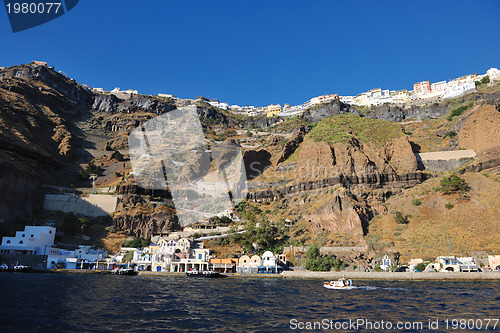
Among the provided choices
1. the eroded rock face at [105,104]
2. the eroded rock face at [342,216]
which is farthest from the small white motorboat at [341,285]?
the eroded rock face at [105,104]

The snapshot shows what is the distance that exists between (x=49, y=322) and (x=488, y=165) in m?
84.5

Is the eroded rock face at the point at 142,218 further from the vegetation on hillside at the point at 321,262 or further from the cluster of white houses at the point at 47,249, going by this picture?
the vegetation on hillside at the point at 321,262

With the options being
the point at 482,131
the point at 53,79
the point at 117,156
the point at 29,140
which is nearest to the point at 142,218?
the point at 117,156

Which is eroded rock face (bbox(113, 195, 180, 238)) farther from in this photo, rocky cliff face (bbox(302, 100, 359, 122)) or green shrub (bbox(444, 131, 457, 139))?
rocky cliff face (bbox(302, 100, 359, 122))

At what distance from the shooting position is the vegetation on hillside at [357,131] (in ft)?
327

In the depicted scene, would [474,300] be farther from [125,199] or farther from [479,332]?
[125,199]

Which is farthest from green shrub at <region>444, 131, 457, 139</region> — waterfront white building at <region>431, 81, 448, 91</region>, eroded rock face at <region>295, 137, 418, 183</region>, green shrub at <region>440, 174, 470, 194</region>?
waterfront white building at <region>431, 81, 448, 91</region>

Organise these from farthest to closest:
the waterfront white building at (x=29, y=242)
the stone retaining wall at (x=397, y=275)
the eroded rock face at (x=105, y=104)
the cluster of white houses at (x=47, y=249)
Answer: the eroded rock face at (x=105, y=104) < the cluster of white houses at (x=47, y=249) < the waterfront white building at (x=29, y=242) < the stone retaining wall at (x=397, y=275)

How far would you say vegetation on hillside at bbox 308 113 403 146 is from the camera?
99688mm

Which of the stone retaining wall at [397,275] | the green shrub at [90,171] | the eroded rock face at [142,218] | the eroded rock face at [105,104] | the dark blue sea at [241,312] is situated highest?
the eroded rock face at [105,104]

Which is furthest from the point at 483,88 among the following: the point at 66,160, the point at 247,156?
the point at 66,160

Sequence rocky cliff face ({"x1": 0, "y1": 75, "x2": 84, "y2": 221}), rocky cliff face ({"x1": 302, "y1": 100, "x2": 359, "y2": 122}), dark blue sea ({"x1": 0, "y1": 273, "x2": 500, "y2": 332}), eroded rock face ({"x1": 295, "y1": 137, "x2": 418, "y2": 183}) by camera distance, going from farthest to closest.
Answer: rocky cliff face ({"x1": 302, "y1": 100, "x2": 359, "y2": 122}), eroded rock face ({"x1": 295, "y1": 137, "x2": 418, "y2": 183}), rocky cliff face ({"x1": 0, "y1": 75, "x2": 84, "y2": 221}), dark blue sea ({"x1": 0, "y1": 273, "x2": 500, "y2": 332})

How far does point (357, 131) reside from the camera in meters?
112

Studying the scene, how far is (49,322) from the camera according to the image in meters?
19.0
